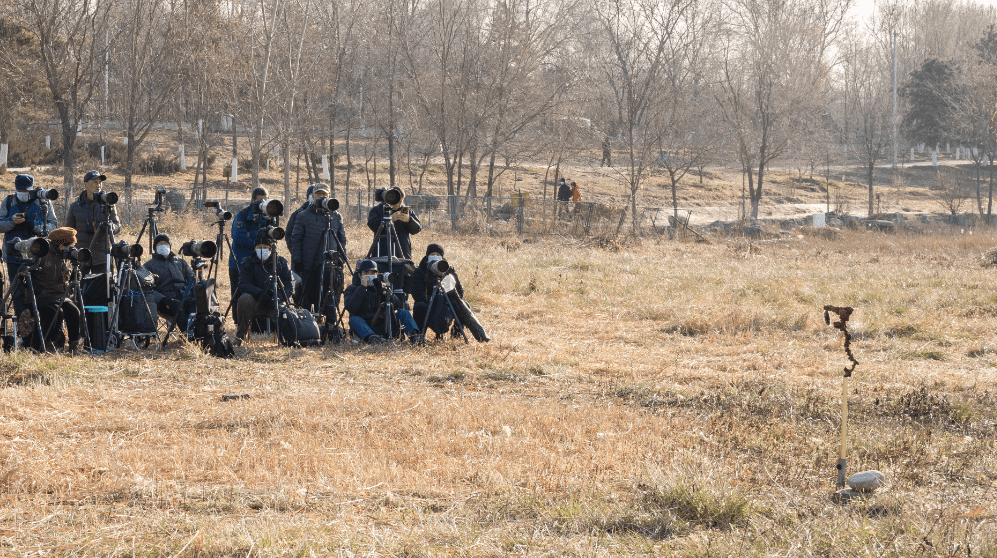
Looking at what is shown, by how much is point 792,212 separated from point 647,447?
1534 inches

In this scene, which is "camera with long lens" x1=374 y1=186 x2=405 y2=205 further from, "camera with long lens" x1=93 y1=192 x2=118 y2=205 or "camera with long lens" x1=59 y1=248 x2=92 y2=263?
"camera with long lens" x1=59 y1=248 x2=92 y2=263

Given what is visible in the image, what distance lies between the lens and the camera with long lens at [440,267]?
1023 cm

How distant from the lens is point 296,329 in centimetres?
987

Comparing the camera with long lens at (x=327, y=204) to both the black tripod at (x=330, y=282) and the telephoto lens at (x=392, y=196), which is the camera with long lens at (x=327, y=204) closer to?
the black tripod at (x=330, y=282)

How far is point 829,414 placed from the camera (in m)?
7.16

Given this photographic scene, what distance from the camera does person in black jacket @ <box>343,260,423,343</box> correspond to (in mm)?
10281

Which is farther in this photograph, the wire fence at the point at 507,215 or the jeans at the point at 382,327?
the wire fence at the point at 507,215

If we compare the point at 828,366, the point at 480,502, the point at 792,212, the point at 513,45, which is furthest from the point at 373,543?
the point at 792,212

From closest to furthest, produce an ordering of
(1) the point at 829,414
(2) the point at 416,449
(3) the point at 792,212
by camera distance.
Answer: (2) the point at 416,449, (1) the point at 829,414, (3) the point at 792,212

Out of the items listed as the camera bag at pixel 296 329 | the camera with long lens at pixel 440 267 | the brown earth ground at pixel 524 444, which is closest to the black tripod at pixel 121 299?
the brown earth ground at pixel 524 444

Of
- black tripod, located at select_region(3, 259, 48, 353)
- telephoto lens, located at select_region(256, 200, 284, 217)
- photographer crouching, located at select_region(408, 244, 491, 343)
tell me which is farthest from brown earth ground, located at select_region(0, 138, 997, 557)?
telephoto lens, located at select_region(256, 200, 284, 217)

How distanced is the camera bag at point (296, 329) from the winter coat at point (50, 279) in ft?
7.49

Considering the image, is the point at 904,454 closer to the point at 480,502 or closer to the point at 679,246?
the point at 480,502

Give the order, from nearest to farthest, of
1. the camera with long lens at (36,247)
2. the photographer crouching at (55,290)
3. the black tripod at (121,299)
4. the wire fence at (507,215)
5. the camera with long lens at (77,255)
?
the camera with long lens at (36,247), the camera with long lens at (77,255), the photographer crouching at (55,290), the black tripod at (121,299), the wire fence at (507,215)
